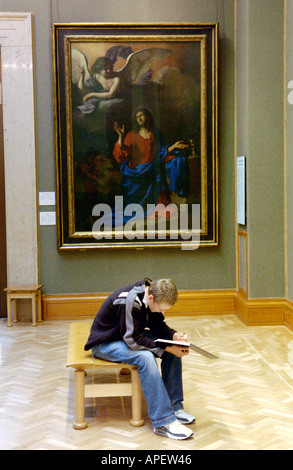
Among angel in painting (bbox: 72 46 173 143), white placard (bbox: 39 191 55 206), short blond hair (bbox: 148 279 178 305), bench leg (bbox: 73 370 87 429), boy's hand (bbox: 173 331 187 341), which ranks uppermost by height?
angel in painting (bbox: 72 46 173 143)

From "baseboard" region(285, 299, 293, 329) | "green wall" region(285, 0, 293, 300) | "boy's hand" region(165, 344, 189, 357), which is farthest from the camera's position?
"baseboard" region(285, 299, 293, 329)

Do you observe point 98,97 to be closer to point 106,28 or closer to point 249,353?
point 106,28

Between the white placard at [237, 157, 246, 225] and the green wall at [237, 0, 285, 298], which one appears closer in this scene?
the green wall at [237, 0, 285, 298]

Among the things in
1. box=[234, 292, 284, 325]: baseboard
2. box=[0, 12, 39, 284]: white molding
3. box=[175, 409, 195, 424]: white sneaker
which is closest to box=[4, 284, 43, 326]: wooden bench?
box=[0, 12, 39, 284]: white molding

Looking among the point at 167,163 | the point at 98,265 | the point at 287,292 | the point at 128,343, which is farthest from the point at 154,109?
the point at 128,343

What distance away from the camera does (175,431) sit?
4.64 m

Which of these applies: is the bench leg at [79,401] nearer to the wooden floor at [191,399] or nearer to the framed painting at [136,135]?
the wooden floor at [191,399]

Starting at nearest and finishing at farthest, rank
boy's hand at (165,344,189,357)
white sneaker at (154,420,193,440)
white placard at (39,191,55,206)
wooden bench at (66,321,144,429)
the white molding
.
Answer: white sneaker at (154,420,193,440) → boy's hand at (165,344,189,357) → wooden bench at (66,321,144,429) → the white molding → white placard at (39,191,55,206)

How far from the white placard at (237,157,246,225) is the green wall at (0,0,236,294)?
22 cm

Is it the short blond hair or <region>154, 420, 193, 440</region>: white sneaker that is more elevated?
the short blond hair

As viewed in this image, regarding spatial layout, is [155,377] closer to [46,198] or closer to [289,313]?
[289,313]

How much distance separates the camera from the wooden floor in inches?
182

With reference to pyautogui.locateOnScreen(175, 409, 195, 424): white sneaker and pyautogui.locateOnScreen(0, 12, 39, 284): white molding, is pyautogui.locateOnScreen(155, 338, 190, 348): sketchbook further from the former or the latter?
pyautogui.locateOnScreen(0, 12, 39, 284): white molding

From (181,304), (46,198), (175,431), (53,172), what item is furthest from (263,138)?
(175,431)
